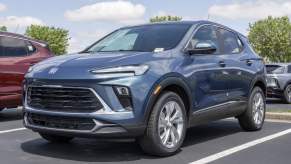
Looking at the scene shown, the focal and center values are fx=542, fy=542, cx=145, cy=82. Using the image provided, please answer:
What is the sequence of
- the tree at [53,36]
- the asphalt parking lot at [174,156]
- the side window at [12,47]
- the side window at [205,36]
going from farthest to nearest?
the tree at [53,36]
the side window at [12,47]
the side window at [205,36]
the asphalt parking lot at [174,156]

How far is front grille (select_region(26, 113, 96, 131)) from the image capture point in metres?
5.71

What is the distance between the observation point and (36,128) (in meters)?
6.12

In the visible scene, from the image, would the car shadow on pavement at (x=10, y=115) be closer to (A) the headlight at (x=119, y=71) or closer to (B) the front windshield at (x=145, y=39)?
(B) the front windshield at (x=145, y=39)

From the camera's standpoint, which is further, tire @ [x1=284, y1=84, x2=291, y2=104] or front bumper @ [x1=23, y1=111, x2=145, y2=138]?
tire @ [x1=284, y1=84, x2=291, y2=104]

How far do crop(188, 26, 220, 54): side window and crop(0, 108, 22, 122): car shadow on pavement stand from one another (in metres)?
4.46

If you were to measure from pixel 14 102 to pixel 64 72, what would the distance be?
4.26m

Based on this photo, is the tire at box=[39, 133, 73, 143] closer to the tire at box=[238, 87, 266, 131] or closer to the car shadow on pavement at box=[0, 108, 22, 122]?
the tire at box=[238, 87, 266, 131]

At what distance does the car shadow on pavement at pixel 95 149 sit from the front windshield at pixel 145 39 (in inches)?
48.5

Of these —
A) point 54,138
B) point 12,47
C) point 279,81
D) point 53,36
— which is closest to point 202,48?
point 54,138

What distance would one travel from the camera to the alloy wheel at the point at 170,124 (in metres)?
6.14

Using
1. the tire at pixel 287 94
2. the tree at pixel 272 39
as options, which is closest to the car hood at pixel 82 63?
the tire at pixel 287 94

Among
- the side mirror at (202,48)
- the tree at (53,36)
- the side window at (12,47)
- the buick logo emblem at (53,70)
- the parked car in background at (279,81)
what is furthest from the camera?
the tree at (53,36)

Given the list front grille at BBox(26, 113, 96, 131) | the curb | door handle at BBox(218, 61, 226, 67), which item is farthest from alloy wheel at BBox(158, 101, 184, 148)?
the curb

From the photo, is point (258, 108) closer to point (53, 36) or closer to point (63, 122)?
point (63, 122)
